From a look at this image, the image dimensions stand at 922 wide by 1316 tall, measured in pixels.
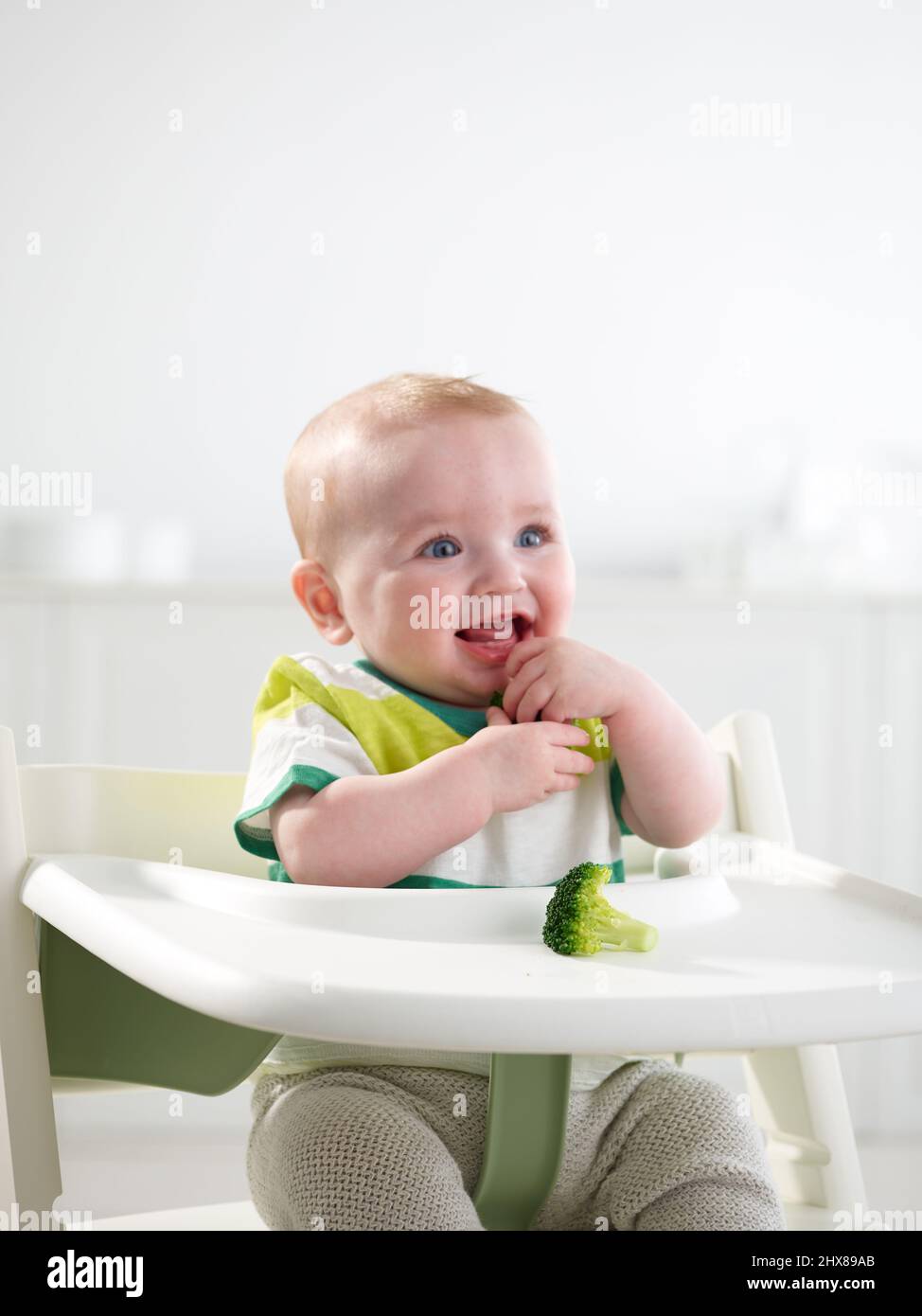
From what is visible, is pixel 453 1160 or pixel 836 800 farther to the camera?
pixel 836 800

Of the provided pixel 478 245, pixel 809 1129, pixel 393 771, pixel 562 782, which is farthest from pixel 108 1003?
pixel 478 245

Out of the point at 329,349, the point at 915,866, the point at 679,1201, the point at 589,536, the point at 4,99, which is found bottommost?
the point at 915,866

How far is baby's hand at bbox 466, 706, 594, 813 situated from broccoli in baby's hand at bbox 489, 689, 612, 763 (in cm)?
11

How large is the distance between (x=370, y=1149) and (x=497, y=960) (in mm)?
216

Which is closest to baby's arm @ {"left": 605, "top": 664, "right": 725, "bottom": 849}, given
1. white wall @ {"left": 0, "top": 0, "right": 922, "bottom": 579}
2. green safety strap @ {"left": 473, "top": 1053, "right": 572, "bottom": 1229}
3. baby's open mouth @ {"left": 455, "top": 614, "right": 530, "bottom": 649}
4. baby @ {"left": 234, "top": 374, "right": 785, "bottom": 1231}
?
baby @ {"left": 234, "top": 374, "right": 785, "bottom": 1231}

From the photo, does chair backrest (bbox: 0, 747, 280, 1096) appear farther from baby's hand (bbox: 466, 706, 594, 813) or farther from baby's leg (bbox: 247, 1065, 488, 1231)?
baby's hand (bbox: 466, 706, 594, 813)

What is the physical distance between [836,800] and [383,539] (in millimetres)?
1224

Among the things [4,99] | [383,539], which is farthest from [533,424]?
[4,99]

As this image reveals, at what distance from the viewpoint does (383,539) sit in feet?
3.09

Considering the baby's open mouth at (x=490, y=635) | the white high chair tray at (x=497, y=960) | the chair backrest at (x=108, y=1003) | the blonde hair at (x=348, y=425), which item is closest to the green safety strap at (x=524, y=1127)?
the white high chair tray at (x=497, y=960)

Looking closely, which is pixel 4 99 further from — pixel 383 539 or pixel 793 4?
pixel 383 539

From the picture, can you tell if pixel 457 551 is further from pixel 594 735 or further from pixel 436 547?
pixel 594 735

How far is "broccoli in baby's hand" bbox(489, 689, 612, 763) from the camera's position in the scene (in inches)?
36.9
